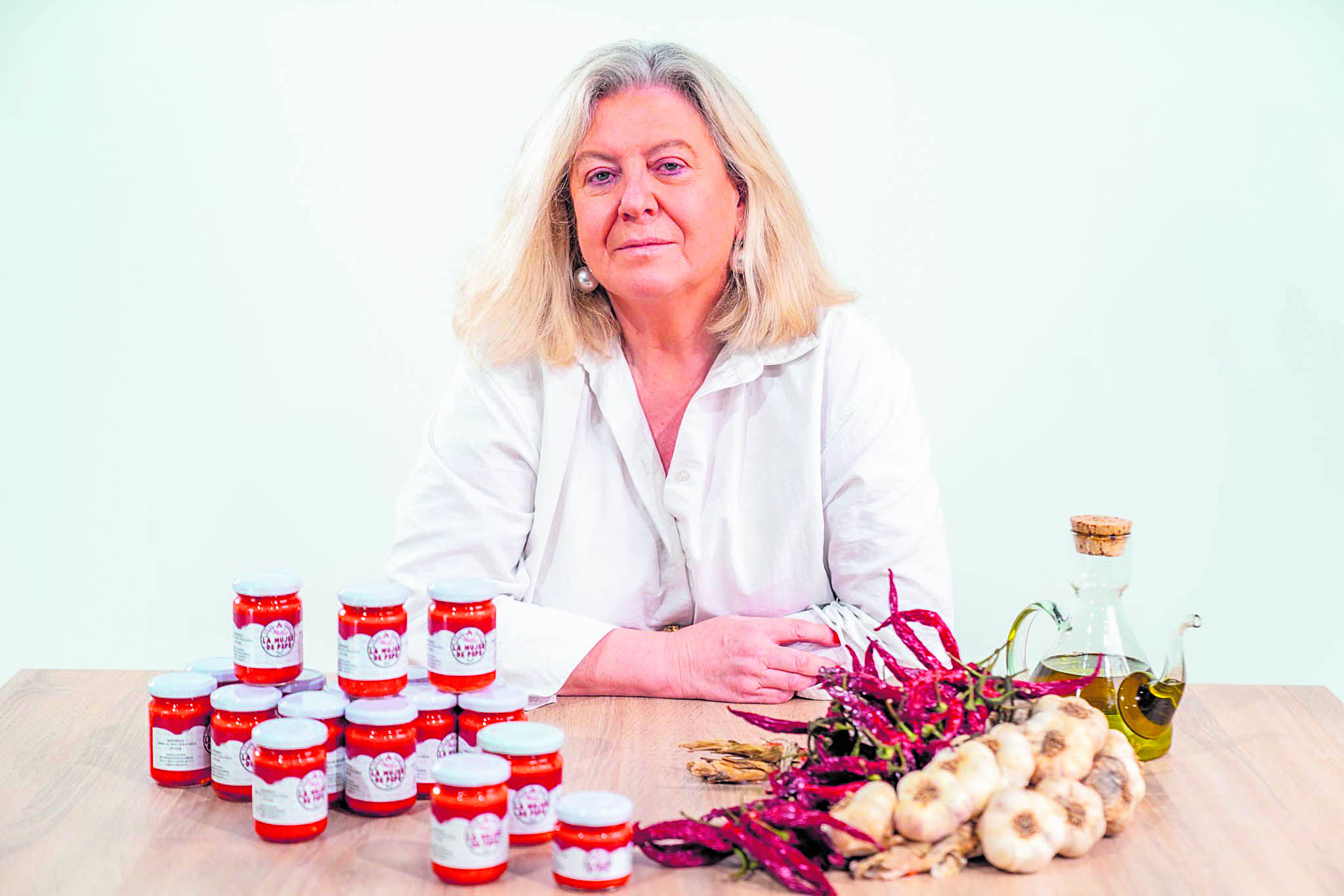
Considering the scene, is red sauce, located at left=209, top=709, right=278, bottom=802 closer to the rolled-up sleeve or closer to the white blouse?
the rolled-up sleeve

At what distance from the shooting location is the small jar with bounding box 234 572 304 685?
1512 mm

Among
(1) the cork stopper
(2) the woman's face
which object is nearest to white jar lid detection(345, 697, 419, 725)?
(1) the cork stopper

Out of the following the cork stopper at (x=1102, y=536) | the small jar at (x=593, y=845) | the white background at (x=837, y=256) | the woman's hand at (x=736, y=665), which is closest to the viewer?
the small jar at (x=593, y=845)

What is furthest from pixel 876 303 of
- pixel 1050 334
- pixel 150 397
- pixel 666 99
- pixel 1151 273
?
pixel 150 397

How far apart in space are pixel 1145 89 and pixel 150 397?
8.18ft

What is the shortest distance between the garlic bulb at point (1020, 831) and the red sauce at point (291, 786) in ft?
2.11

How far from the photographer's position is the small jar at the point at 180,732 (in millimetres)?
1533

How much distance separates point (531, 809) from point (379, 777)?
0.58 feet

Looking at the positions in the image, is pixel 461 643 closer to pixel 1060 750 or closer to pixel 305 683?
pixel 305 683

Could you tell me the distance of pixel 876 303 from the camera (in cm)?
337

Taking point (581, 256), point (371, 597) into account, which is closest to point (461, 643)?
point (371, 597)

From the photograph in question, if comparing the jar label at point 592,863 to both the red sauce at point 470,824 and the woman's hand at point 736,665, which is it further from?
the woman's hand at point 736,665

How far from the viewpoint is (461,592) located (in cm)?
149

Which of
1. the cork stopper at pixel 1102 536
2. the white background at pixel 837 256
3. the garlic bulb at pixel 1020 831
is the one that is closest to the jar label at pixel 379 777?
the garlic bulb at pixel 1020 831
